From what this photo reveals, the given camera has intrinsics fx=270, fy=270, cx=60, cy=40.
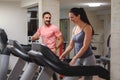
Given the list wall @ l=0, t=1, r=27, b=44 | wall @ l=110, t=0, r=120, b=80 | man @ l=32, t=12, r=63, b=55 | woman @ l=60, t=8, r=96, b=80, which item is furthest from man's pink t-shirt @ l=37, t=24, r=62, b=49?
wall @ l=0, t=1, r=27, b=44

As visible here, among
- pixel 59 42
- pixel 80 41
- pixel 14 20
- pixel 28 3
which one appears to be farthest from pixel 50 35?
pixel 14 20

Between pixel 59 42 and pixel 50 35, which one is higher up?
pixel 50 35

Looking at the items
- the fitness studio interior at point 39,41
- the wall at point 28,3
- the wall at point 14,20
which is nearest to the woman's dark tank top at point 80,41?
the fitness studio interior at point 39,41

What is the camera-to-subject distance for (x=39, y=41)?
6.78 m

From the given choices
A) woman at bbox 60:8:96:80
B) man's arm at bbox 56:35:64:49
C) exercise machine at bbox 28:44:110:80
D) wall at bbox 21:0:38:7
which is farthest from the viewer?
wall at bbox 21:0:38:7

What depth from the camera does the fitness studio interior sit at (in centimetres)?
207

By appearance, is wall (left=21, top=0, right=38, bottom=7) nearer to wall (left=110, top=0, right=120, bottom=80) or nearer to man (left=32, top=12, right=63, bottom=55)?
man (left=32, top=12, right=63, bottom=55)

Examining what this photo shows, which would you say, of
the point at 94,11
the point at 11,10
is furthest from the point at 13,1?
the point at 94,11

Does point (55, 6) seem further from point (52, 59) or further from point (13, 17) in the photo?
point (52, 59)

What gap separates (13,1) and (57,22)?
3.62 m

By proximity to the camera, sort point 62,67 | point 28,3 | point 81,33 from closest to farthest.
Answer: point 62,67, point 81,33, point 28,3

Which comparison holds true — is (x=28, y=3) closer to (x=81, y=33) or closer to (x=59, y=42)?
(x=59, y=42)

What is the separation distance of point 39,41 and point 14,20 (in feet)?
11.6

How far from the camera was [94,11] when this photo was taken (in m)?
13.9
